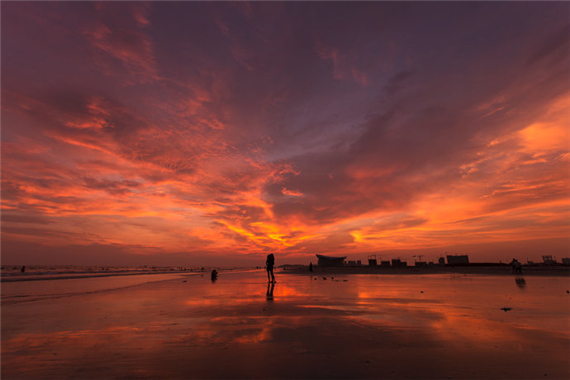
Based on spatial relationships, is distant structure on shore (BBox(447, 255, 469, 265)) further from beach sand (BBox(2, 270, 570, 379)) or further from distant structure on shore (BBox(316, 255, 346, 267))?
beach sand (BBox(2, 270, 570, 379))

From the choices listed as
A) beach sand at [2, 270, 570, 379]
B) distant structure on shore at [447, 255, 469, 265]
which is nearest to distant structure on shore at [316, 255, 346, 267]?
distant structure on shore at [447, 255, 469, 265]

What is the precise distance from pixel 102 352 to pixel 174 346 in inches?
61.4

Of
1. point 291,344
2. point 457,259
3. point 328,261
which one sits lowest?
point 291,344

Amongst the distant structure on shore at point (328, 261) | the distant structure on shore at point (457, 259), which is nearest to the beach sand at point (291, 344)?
the distant structure on shore at point (328, 261)

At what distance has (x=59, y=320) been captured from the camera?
1009 centimetres

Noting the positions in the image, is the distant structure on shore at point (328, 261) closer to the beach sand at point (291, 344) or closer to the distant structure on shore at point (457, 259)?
the distant structure on shore at point (457, 259)

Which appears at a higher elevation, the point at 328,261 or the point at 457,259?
the point at 457,259

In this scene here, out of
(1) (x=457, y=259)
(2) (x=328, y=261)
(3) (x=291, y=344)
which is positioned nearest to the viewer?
(3) (x=291, y=344)

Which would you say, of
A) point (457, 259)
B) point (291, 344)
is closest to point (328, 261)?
point (457, 259)

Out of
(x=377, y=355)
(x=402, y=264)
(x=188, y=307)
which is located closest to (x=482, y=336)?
(x=377, y=355)

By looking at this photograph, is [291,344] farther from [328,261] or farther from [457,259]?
[457,259]

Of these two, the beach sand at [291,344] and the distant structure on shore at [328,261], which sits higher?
the distant structure on shore at [328,261]

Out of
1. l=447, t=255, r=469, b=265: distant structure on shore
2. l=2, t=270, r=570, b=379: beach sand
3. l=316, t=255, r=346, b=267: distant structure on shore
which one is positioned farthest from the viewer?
l=316, t=255, r=346, b=267: distant structure on shore

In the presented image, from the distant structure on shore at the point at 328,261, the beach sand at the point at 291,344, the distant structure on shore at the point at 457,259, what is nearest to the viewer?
the beach sand at the point at 291,344
